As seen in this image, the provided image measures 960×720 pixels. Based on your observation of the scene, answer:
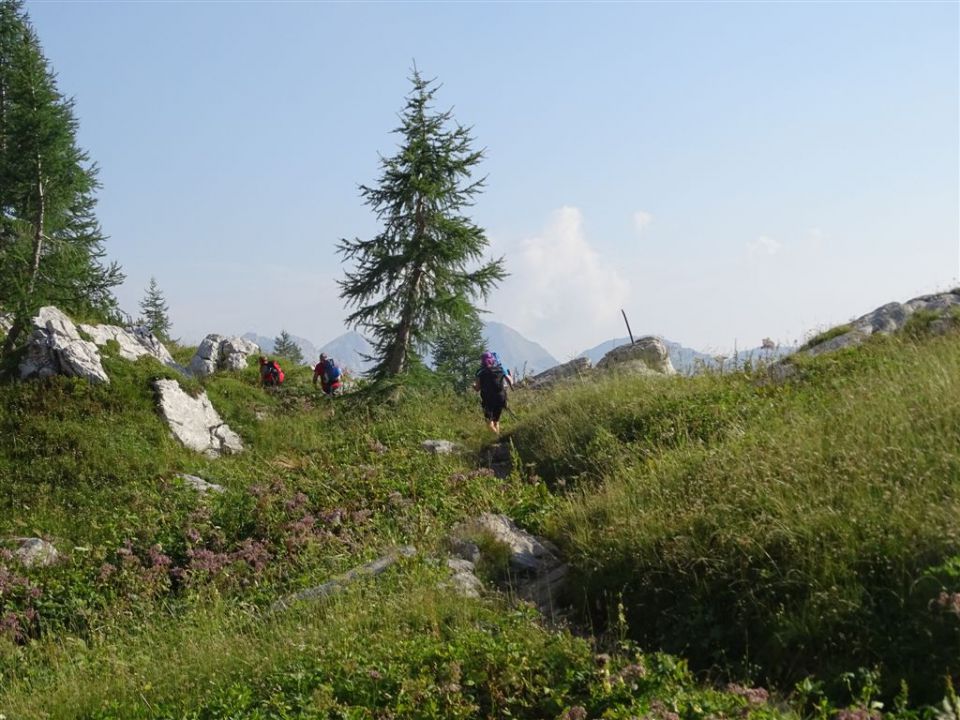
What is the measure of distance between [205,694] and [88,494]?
29.7 feet

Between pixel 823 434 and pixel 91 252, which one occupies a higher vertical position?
pixel 91 252

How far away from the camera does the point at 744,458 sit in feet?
23.9

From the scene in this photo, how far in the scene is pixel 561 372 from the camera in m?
22.3

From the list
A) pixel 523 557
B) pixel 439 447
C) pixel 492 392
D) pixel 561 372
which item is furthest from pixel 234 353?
pixel 523 557

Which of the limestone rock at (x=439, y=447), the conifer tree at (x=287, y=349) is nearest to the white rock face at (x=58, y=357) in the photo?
the limestone rock at (x=439, y=447)

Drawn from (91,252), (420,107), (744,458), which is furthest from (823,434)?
(91,252)

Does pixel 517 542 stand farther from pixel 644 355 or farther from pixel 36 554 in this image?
pixel 644 355

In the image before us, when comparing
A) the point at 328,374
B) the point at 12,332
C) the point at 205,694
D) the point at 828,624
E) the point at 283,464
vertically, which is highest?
the point at 12,332

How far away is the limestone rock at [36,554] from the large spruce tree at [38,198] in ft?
43.9

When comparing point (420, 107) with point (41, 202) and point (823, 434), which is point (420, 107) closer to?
point (41, 202)

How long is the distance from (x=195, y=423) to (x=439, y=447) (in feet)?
22.8

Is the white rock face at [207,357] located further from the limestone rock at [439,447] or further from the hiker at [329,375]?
the limestone rock at [439,447]

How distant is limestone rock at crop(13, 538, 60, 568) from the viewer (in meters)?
9.28

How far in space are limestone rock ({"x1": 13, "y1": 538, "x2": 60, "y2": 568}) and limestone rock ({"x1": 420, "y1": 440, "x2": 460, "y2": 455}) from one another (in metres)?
5.96
